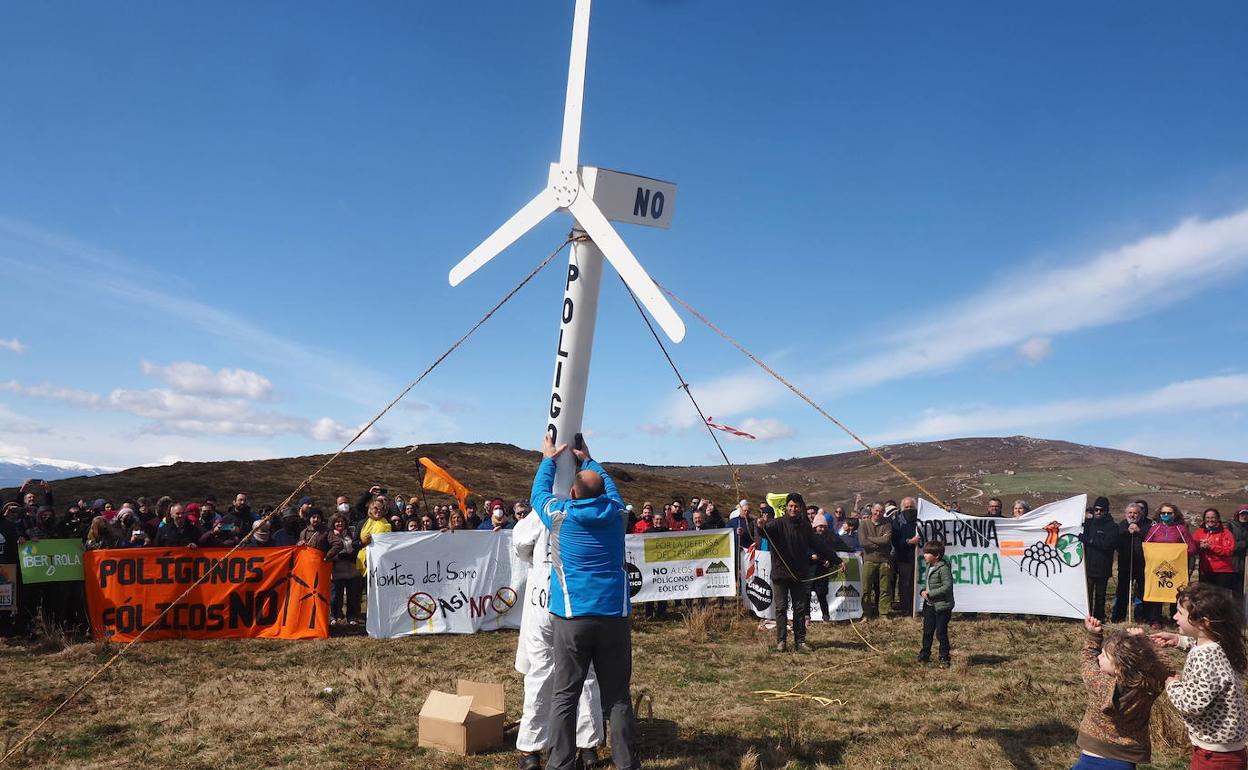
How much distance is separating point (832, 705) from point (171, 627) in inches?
369

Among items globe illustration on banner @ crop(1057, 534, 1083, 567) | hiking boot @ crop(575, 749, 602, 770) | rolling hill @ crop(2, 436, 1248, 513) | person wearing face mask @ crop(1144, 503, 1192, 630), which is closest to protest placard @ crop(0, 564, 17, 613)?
hiking boot @ crop(575, 749, 602, 770)

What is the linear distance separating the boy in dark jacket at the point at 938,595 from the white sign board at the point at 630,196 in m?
5.44

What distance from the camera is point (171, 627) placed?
40.3 ft

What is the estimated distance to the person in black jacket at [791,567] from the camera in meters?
12.2

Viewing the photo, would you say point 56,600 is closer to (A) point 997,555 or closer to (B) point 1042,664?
(B) point 1042,664

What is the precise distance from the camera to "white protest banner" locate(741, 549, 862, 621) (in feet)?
48.6

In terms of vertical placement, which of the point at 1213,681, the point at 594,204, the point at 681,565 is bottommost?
the point at 681,565

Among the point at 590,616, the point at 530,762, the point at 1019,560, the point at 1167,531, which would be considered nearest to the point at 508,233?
the point at 590,616

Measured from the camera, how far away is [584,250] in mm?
7430

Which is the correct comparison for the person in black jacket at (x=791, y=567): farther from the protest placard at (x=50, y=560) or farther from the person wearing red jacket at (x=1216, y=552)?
the protest placard at (x=50, y=560)

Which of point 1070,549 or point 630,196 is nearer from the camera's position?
point 630,196

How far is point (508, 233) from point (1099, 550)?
1143 cm

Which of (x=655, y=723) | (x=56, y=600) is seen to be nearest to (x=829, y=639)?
(x=655, y=723)

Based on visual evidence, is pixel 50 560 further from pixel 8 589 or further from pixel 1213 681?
pixel 1213 681
